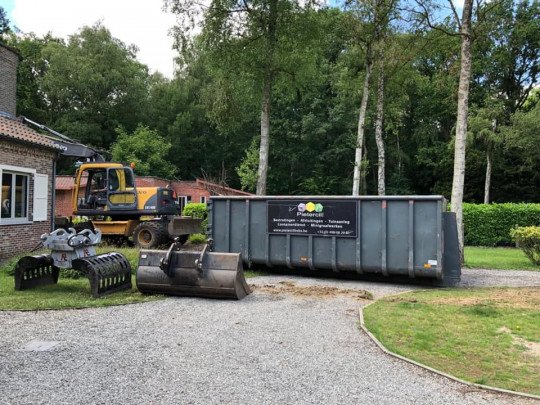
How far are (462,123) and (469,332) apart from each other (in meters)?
10.0

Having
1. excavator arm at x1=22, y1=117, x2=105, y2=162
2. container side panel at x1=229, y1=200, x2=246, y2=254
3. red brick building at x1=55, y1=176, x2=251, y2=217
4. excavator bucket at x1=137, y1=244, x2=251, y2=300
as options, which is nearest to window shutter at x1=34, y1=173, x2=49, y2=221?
excavator arm at x1=22, y1=117, x2=105, y2=162

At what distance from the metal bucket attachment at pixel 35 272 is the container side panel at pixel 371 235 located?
277 inches

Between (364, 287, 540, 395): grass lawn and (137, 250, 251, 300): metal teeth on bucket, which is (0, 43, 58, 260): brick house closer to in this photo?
(137, 250, 251, 300): metal teeth on bucket

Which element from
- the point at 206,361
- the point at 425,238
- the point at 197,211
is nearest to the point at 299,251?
the point at 425,238

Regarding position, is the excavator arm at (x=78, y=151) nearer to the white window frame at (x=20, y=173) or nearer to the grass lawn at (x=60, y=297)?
the white window frame at (x=20, y=173)

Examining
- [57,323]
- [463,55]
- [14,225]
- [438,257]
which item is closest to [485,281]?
[438,257]

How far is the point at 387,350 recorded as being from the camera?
5848 mm

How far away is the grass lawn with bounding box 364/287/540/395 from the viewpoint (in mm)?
5211

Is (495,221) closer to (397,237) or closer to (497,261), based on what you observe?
(497,261)

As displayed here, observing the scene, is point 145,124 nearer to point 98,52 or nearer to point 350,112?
point 98,52

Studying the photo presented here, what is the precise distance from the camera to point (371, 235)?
444 inches

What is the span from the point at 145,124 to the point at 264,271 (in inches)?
1677

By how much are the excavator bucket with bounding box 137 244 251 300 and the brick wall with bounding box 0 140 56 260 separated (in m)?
6.77

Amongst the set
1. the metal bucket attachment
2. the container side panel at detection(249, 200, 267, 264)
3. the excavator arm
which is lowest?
the metal bucket attachment
